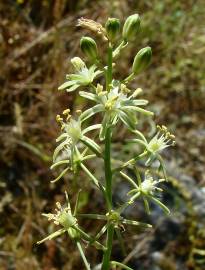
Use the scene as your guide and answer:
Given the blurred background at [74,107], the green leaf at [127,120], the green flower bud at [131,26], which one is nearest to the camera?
the green leaf at [127,120]

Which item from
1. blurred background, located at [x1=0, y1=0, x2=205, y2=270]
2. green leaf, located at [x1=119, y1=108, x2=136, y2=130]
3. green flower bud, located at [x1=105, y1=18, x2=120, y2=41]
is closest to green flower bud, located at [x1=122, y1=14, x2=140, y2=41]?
green flower bud, located at [x1=105, y1=18, x2=120, y2=41]

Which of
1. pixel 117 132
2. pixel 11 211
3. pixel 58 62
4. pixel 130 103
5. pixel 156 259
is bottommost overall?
pixel 156 259

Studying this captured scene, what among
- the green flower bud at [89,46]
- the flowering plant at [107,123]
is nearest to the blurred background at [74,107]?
the flowering plant at [107,123]

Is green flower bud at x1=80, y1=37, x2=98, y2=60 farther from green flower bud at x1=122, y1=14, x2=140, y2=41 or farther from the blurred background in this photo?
the blurred background

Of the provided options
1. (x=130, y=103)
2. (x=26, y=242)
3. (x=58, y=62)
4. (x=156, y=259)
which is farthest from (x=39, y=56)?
(x=130, y=103)

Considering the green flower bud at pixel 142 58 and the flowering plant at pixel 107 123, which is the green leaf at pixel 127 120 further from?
the green flower bud at pixel 142 58

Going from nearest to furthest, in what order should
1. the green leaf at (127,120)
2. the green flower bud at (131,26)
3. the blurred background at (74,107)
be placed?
the green leaf at (127,120) → the green flower bud at (131,26) → the blurred background at (74,107)

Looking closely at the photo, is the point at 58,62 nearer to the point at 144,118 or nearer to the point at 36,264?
the point at 144,118
